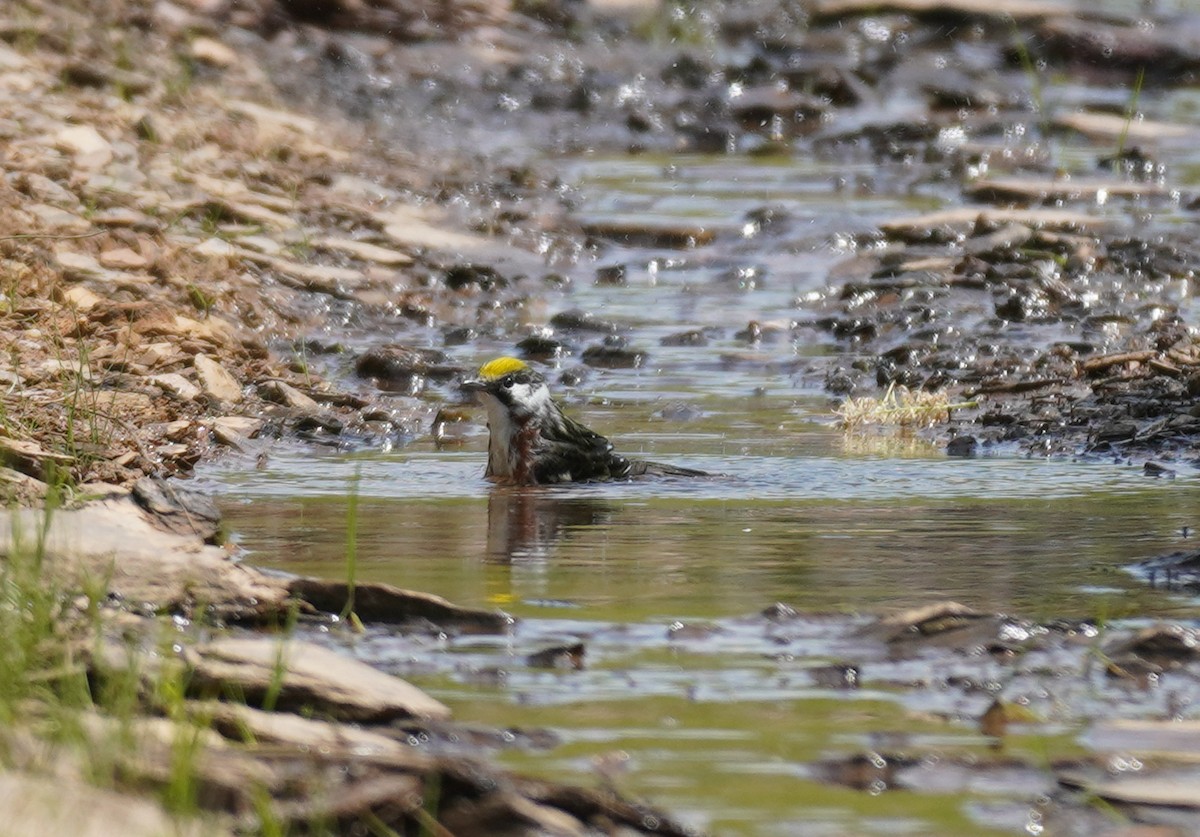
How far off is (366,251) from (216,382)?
3030mm

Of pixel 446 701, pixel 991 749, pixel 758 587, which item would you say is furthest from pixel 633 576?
pixel 991 749

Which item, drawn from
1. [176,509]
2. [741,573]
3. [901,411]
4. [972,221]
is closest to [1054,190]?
[972,221]

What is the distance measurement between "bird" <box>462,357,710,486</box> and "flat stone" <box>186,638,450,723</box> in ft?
11.4

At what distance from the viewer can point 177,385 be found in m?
8.53

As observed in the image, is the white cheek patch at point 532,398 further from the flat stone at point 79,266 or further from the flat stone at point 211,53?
the flat stone at point 211,53

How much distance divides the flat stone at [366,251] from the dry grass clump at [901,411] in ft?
11.5

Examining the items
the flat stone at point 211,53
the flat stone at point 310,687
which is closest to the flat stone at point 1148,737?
the flat stone at point 310,687

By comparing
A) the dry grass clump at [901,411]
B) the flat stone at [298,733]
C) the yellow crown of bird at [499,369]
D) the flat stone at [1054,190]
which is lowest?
the flat stone at [298,733]

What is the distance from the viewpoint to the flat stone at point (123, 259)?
9.77m

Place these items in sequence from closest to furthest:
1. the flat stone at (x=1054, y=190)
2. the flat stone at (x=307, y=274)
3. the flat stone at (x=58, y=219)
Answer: the flat stone at (x=58, y=219)
the flat stone at (x=307, y=274)
the flat stone at (x=1054, y=190)

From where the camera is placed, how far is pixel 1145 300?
1109cm

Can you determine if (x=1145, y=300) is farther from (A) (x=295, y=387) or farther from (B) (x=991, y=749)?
(B) (x=991, y=749)

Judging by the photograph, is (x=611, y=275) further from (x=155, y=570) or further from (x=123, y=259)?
(x=155, y=570)

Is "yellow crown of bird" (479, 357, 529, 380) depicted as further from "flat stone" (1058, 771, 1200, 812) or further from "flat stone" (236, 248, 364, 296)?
"flat stone" (1058, 771, 1200, 812)
